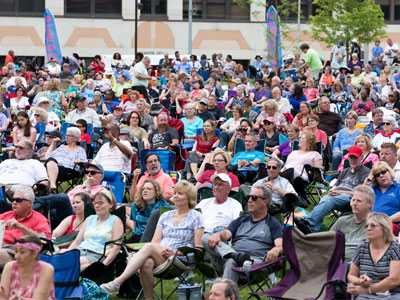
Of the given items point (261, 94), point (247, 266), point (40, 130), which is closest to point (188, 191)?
point (247, 266)

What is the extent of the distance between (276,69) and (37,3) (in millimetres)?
21815

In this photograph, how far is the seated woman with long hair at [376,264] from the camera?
6930 mm

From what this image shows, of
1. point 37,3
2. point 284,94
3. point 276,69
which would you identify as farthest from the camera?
point 37,3

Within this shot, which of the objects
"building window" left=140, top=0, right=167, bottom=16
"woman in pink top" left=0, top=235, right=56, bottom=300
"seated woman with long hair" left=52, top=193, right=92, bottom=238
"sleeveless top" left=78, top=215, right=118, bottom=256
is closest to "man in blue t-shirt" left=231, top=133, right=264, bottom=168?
"seated woman with long hair" left=52, top=193, right=92, bottom=238

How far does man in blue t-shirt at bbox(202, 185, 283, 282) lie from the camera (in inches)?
305

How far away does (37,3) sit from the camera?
Result: 1848 inches

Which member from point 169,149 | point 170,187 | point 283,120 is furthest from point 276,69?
point 170,187

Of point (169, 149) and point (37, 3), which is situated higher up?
point (37, 3)

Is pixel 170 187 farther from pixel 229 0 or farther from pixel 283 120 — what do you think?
pixel 229 0

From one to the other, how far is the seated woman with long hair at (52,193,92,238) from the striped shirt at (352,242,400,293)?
3316mm

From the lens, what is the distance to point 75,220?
30.6ft

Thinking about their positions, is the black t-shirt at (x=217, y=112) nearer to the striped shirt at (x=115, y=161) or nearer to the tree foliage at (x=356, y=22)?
the striped shirt at (x=115, y=161)

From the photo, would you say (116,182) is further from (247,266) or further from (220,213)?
(247,266)

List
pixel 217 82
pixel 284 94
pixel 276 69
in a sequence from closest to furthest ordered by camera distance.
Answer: pixel 284 94 → pixel 217 82 → pixel 276 69
